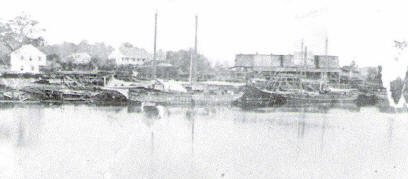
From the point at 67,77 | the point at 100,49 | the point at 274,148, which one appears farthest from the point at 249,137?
the point at 100,49

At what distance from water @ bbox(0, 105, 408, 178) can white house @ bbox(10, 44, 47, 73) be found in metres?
6.97

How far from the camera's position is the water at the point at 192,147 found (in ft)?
29.1

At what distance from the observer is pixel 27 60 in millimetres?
26109

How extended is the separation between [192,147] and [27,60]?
19.8 m

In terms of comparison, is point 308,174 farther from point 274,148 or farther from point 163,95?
point 163,95

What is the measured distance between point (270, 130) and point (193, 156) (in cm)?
597

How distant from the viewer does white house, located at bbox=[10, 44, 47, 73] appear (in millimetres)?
23814

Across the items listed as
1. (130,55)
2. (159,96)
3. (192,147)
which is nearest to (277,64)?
(130,55)

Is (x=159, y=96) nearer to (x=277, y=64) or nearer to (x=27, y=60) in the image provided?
(x=27, y=60)

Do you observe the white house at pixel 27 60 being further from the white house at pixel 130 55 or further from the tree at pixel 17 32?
the white house at pixel 130 55

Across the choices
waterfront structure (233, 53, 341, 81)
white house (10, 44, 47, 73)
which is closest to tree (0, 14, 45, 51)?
white house (10, 44, 47, 73)

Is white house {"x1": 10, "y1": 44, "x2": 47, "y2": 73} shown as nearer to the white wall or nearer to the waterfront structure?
the white wall

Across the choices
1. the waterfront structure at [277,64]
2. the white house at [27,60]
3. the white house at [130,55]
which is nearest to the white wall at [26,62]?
the white house at [27,60]

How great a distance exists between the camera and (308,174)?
8898mm
